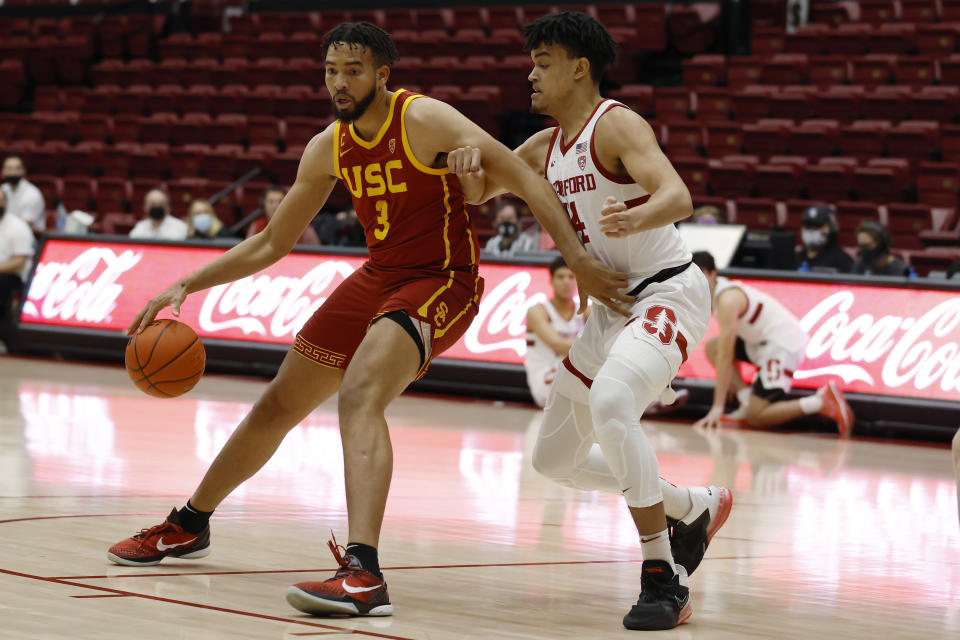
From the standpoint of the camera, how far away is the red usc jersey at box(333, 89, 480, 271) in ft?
15.1

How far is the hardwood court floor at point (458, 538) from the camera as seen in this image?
13.4ft

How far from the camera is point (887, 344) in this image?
35.3ft

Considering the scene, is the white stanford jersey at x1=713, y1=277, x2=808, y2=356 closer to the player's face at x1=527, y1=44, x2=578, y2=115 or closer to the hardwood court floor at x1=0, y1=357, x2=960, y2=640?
the hardwood court floor at x1=0, y1=357, x2=960, y2=640

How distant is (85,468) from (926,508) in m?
4.27

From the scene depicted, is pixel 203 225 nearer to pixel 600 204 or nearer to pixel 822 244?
pixel 822 244

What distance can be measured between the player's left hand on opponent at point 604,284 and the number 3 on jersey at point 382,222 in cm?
66

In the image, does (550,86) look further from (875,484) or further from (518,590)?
(875,484)

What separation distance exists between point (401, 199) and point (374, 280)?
0.29 meters

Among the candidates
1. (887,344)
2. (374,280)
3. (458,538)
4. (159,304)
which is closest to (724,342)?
(887,344)

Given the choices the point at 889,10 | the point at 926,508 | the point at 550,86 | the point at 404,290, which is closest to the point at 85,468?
the point at 404,290

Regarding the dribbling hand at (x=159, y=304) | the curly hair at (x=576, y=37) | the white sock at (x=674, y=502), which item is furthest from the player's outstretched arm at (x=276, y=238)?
the white sock at (x=674, y=502)

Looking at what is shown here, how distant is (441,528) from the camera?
5.92m

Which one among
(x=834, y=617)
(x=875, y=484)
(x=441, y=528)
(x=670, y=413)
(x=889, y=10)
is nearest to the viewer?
(x=834, y=617)

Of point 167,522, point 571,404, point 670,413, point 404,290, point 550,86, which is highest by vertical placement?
point 550,86
